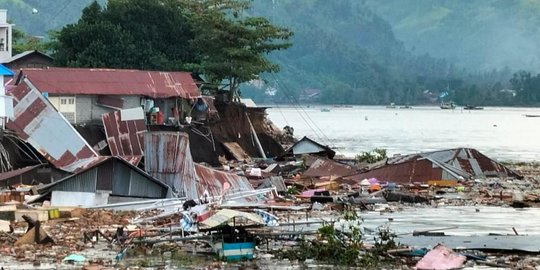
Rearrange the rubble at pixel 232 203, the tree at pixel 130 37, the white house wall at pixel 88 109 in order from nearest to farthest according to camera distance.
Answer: the rubble at pixel 232 203 → the white house wall at pixel 88 109 → the tree at pixel 130 37

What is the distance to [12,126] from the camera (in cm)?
4150

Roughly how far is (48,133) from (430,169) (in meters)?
14.2

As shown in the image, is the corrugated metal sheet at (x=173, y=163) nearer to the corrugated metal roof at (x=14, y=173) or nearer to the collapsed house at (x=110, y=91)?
the corrugated metal roof at (x=14, y=173)

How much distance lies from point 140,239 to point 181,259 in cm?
157

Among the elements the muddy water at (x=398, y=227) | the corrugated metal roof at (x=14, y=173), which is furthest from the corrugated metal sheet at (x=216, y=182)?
the corrugated metal roof at (x=14, y=173)

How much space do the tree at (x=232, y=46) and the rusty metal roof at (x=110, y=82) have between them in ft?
21.2

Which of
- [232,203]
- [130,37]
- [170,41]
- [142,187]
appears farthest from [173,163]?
[170,41]

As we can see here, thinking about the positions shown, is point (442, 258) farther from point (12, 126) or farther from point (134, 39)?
point (134, 39)

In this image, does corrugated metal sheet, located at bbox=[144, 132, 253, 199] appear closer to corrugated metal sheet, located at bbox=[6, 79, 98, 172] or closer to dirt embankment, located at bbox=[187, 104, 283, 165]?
corrugated metal sheet, located at bbox=[6, 79, 98, 172]

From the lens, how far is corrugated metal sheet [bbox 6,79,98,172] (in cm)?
4075

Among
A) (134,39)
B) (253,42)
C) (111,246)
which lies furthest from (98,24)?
(111,246)

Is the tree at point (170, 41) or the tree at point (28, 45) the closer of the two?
the tree at point (170, 41)

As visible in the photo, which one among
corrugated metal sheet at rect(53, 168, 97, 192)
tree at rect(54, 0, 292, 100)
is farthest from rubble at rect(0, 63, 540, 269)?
tree at rect(54, 0, 292, 100)

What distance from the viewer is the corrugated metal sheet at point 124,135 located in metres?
43.8
